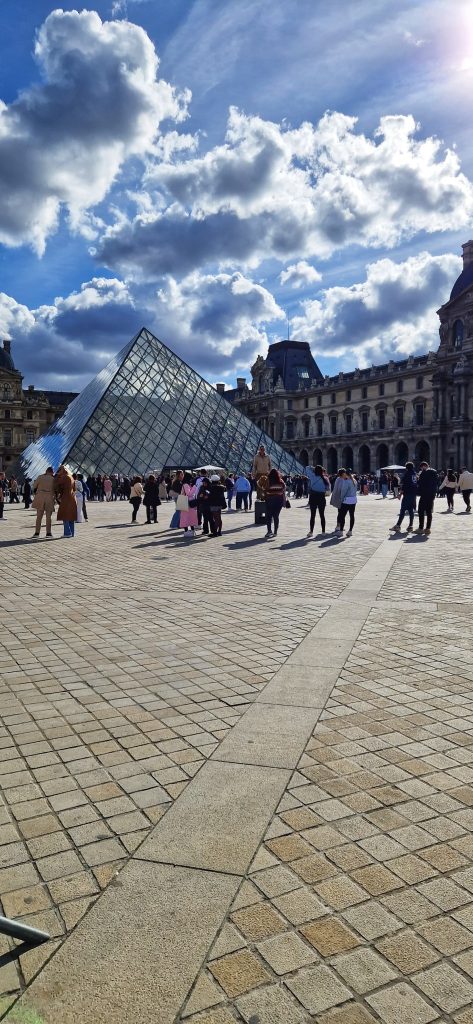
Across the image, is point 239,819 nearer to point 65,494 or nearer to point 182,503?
point 182,503

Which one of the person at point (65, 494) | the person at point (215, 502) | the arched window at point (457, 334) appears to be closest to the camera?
the person at point (215, 502)

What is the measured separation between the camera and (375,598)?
682 cm

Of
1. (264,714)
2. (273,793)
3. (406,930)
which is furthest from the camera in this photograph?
(264,714)

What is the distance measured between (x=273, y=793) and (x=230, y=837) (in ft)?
1.17

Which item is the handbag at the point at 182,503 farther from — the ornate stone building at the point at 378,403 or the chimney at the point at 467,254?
the chimney at the point at 467,254

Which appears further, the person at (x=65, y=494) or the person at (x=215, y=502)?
the person at (x=65, y=494)

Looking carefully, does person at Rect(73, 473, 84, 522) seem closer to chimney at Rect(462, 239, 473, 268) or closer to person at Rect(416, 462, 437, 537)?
person at Rect(416, 462, 437, 537)

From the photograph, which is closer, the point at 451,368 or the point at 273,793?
the point at 273,793

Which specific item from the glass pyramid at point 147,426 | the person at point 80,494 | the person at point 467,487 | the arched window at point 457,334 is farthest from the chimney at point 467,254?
the person at point 80,494

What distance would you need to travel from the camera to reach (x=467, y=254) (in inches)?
2299

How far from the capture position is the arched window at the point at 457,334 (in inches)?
2279

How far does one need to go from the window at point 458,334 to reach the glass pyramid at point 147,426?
2598 cm

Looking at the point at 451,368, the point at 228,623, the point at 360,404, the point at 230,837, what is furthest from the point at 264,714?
the point at 360,404

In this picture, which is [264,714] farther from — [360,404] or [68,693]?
[360,404]
